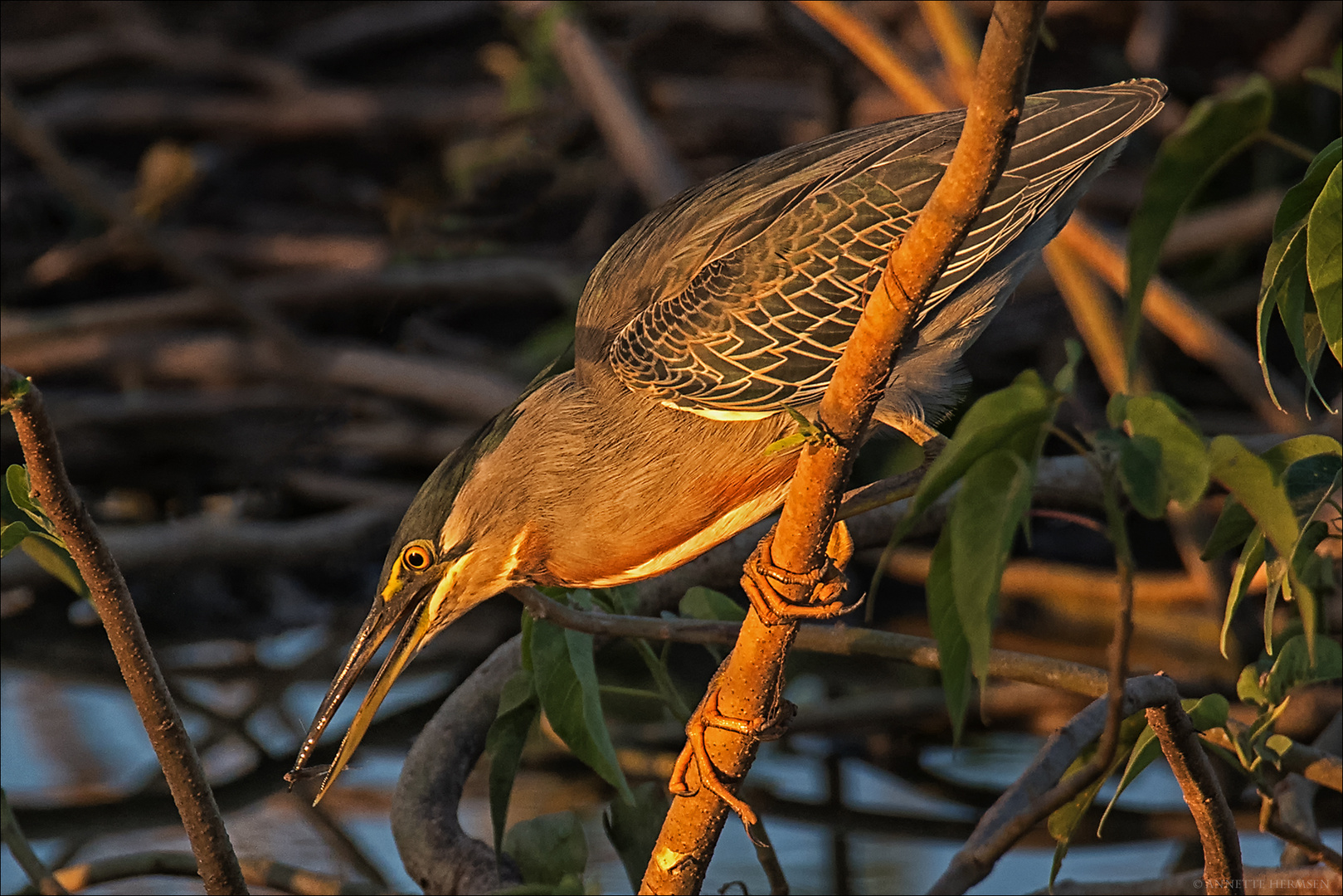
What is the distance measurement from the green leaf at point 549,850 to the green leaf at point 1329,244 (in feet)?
3.10

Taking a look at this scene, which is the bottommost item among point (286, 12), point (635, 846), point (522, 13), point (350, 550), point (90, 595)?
point (635, 846)

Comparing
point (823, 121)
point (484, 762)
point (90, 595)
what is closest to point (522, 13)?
point (823, 121)

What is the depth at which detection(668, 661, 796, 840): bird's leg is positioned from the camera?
1284mm

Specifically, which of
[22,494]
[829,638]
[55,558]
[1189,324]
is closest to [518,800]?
[829,638]

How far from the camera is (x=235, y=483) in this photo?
3947mm

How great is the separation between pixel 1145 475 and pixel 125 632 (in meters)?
0.86

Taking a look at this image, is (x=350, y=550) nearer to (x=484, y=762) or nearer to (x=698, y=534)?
(x=484, y=762)

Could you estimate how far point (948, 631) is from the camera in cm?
83

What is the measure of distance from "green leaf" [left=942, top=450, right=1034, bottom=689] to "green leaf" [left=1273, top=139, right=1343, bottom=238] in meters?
0.34

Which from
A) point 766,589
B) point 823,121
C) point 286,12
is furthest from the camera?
point 286,12

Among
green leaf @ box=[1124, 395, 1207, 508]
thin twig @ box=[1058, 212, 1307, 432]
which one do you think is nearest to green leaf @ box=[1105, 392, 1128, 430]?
green leaf @ box=[1124, 395, 1207, 508]

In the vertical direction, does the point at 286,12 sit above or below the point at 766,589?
above

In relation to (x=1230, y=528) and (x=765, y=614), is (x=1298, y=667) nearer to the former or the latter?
(x=1230, y=528)

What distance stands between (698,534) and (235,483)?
2.75 meters
